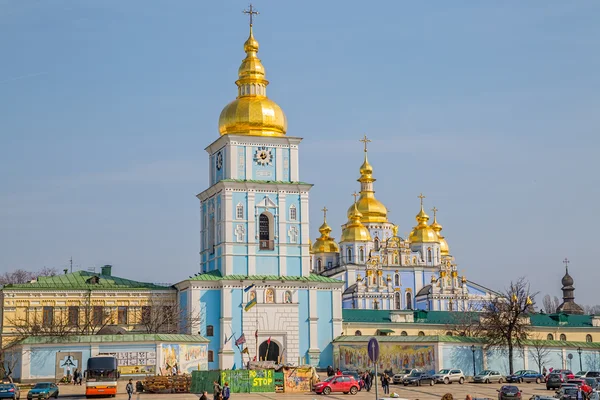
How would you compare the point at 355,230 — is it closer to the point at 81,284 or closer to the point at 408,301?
the point at 408,301

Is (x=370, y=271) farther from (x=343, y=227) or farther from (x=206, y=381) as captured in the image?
(x=206, y=381)

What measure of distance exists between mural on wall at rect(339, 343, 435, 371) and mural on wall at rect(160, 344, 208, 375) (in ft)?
29.8

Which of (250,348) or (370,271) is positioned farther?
(370,271)

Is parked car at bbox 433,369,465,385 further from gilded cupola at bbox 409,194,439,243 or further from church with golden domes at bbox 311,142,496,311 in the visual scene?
gilded cupola at bbox 409,194,439,243

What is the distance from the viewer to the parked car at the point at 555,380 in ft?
160

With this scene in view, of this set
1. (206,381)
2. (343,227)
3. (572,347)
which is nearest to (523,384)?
(572,347)

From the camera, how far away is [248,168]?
208 feet

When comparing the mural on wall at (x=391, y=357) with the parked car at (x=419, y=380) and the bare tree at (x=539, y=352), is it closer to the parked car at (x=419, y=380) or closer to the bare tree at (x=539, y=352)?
the bare tree at (x=539, y=352)

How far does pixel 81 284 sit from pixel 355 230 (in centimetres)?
4455

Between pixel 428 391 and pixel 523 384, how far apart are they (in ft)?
27.4

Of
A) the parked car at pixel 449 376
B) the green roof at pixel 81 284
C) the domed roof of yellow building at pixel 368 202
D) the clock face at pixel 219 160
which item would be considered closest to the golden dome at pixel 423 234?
the domed roof of yellow building at pixel 368 202

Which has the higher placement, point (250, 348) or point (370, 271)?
point (370, 271)

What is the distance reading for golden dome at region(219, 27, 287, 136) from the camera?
64.7 metres

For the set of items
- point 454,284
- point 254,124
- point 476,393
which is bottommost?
point 476,393
